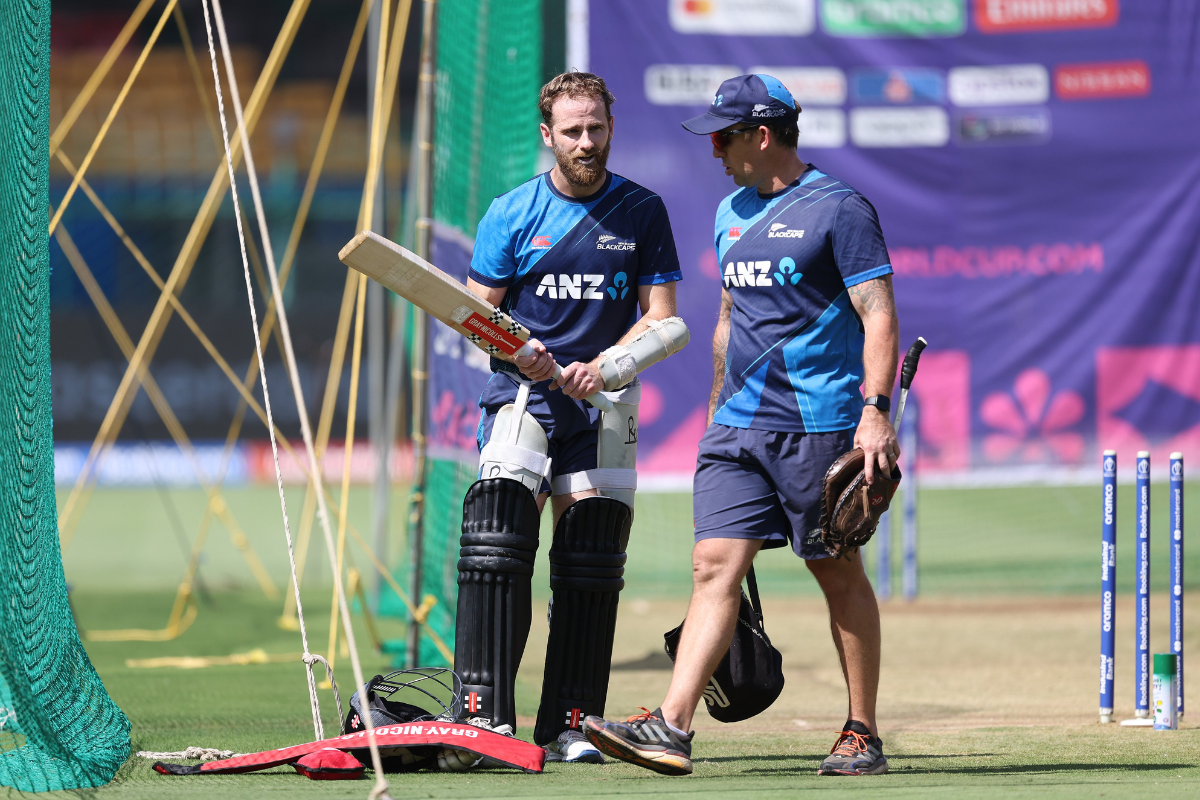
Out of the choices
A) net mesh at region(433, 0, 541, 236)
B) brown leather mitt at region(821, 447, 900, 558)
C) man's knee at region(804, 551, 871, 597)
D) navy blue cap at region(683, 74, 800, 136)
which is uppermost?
net mesh at region(433, 0, 541, 236)

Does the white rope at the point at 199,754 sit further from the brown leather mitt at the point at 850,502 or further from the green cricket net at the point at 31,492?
the brown leather mitt at the point at 850,502

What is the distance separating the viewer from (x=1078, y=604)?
916cm

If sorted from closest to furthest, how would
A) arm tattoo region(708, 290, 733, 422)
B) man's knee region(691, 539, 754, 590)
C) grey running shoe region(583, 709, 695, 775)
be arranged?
grey running shoe region(583, 709, 695, 775), man's knee region(691, 539, 754, 590), arm tattoo region(708, 290, 733, 422)

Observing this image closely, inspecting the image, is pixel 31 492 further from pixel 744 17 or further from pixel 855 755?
pixel 744 17

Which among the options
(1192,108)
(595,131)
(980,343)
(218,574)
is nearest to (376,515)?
(218,574)

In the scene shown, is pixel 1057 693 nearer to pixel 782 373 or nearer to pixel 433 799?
pixel 782 373

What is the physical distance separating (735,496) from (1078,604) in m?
6.10

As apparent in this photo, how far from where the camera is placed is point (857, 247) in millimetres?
3738

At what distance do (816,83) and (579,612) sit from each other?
23.1ft

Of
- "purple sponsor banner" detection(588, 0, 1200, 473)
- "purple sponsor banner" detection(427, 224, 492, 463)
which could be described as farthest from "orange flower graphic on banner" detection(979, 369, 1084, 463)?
"purple sponsor banner" detection(427, 224, 492, 463)

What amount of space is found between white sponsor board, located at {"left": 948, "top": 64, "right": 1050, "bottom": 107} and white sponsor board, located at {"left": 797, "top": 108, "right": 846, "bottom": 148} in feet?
2.74

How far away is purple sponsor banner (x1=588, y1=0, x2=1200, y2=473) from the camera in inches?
396

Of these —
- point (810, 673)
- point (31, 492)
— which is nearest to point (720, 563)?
point (31, 492)

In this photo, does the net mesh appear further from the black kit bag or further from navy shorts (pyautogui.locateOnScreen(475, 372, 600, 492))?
the black kit bag
